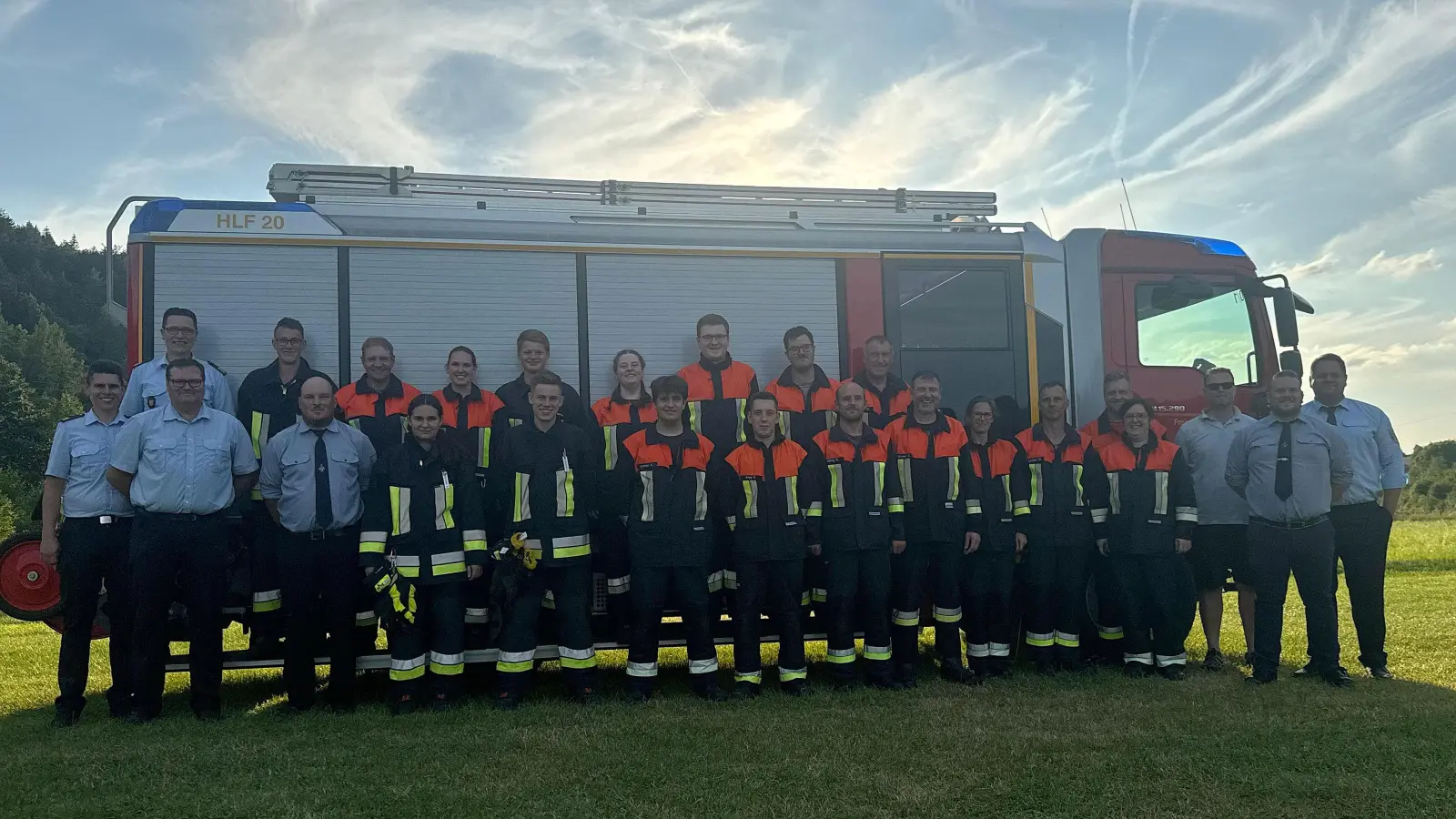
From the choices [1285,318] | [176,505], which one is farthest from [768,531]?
[1285,318]

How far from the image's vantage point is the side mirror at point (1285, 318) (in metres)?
7.17

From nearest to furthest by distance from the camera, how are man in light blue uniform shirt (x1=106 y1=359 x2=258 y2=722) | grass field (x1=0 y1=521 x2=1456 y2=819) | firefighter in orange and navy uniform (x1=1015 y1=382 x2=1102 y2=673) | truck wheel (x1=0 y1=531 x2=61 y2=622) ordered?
grass field (x1=0 y1=521 x2=1456 y2=819), man in light blue uniform shirt (x1=106 y1=359 x2=258 y2=722), truck wheel (x1=0 y1=531 x2=61 y2=622), firefighter in orange and navy uniform (x1=1015 y1=382 x2=1102 y2=673)

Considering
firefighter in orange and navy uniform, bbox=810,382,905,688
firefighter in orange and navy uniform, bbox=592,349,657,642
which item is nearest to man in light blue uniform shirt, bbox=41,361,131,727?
firefighter in orange and navy uniform, bbox=592,349,657,642

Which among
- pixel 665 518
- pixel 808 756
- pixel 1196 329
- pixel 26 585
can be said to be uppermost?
pixel 1196 329

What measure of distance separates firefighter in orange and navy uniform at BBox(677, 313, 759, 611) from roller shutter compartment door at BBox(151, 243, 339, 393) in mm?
2284

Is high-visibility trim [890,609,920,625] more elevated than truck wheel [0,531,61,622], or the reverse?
truck wheel [0,531,61,622]

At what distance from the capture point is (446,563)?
210 inches

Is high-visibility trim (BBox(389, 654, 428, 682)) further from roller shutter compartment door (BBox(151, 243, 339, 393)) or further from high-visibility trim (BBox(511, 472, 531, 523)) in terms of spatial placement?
roller shutter compartment door (BBox(151, 243, 339, 393))

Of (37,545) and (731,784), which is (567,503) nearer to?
(731,784)

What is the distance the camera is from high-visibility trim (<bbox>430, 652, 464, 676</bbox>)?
5.49 meters

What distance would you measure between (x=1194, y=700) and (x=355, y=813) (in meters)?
4.48

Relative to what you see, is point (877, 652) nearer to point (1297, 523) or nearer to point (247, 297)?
point (1297, 523)

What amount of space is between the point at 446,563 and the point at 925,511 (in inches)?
114

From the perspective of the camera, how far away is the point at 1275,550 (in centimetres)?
595
